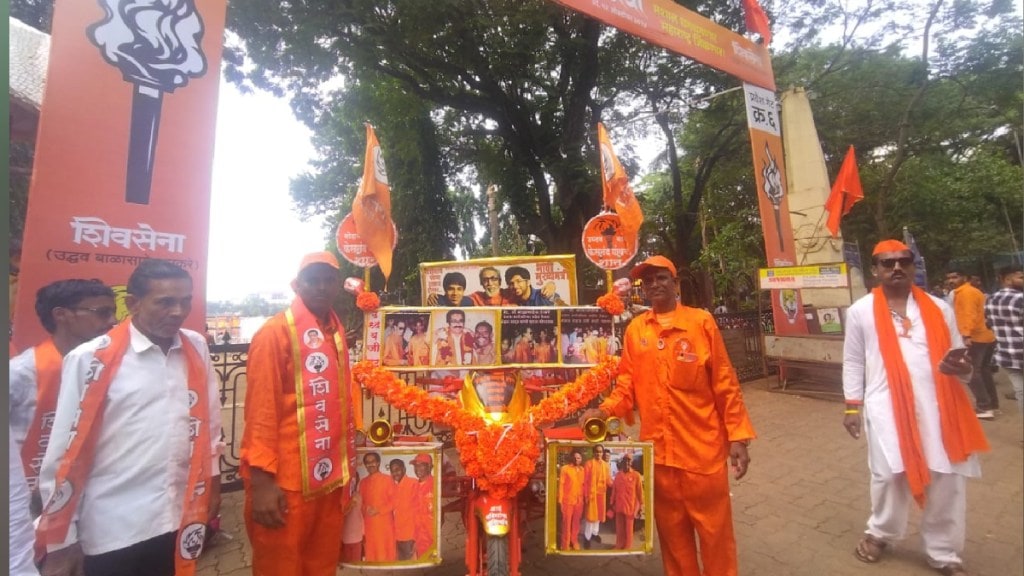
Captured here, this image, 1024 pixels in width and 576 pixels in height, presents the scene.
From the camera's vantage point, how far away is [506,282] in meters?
4.05

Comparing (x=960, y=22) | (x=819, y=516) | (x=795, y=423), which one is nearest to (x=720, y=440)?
(x=819, y=516)

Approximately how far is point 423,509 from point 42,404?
1689 mm

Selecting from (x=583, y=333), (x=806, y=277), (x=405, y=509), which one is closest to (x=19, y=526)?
(x=405, y=509)

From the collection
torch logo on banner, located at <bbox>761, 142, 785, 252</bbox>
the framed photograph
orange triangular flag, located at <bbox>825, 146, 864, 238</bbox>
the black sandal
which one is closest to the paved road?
the black sandal

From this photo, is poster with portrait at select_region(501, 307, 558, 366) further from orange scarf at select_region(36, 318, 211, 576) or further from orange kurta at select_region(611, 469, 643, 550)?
orange scarf at select_region(36, 318, 211, 576)

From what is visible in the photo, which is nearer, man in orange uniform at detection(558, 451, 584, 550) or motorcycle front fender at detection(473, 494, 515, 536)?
motorcycle front fender at detection(473, 494, 515, 536)

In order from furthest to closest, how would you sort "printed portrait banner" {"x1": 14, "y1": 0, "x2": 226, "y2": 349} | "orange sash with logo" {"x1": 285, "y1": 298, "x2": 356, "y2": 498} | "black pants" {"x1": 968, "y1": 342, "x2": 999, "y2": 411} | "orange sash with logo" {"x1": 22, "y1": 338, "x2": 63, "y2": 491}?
"black pants" {"x1": 968, "y1": 342, "x2": 999, "y2": 411}, "printed portrait banner" {"x1": 14, "y1": 0, "x2": 226, "y2": 349}, "orange sash with logo" {"x1": 285, "y1": 298, "x2": 356, "y2": 498}, "orange sash with logo" {"x1": 22, "y1": 338, "x2": 63, "y2": 491}

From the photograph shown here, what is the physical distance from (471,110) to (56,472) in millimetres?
10511

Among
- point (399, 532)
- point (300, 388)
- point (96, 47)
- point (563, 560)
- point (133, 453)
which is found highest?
point (96, 47)

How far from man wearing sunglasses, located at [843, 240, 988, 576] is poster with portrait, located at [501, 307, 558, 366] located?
1942 mm

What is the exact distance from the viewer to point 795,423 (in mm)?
6016

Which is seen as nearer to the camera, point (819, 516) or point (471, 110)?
point (819, 516)

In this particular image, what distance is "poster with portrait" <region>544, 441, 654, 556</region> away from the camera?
2.37 m

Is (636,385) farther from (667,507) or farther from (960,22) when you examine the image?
(960,22)
